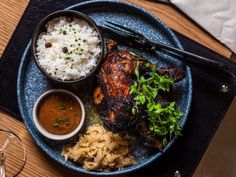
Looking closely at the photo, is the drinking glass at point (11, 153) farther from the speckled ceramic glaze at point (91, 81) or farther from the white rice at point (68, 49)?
the white rice at point (68, 49)

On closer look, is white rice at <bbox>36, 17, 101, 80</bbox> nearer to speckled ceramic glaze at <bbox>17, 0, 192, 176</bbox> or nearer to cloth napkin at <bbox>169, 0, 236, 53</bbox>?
speckled ceramic glaze at <bbox>17, 0, 192, 176</bbox>

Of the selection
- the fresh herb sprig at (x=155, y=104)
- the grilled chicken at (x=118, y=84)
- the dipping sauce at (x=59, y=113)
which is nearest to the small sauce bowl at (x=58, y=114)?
the dipping sauce at (x=59, y=113)

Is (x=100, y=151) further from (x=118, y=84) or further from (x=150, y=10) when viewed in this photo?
(x=150, y=10)

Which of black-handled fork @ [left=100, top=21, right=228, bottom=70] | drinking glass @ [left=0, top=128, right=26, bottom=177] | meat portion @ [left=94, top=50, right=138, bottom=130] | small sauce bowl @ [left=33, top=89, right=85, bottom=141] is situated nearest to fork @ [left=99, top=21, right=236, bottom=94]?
black-handled fork @ [left=100, top=21, right=228, bottom=70]

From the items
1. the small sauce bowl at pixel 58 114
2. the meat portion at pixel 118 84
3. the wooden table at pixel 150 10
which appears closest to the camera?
→ the meat portion at pixel 118 84

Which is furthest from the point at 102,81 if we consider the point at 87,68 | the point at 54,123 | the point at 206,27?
the point at 206,27

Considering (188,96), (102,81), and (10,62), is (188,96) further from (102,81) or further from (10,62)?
(10,62)
